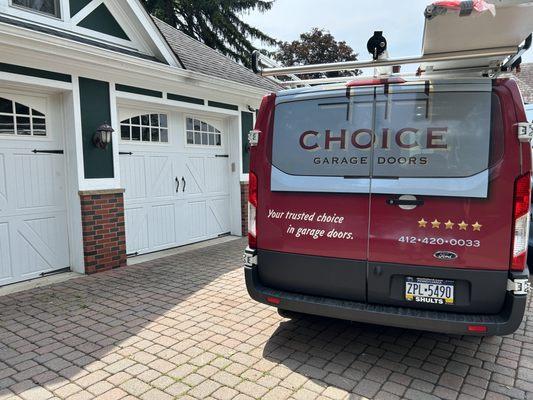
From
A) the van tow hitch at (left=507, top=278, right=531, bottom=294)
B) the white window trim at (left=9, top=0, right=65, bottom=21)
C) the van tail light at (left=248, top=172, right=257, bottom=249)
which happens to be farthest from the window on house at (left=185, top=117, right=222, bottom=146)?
the van tow hitch at (left=507, top=278, right=531, bottom=294)

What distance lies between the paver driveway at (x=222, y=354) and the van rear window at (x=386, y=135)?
147 cm

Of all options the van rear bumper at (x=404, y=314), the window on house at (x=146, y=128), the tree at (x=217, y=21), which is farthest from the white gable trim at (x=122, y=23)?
the tree at (x=217, y=21)

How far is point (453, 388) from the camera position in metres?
2.80

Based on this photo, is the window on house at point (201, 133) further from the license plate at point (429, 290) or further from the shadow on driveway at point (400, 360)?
the license plate at point (429, 290)

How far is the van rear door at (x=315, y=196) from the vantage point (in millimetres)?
2971

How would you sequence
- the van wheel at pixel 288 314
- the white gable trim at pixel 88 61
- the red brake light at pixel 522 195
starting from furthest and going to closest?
the white gable trim at pixel 88 61 → the van wheel at pixel 288 314 → the red brake light at pixel 522 195

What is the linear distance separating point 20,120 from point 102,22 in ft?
6.20

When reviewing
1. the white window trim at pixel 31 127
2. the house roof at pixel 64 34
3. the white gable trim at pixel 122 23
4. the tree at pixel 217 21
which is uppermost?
the tree at pixel 217 21

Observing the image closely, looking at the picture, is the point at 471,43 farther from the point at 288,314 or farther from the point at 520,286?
the point at 288,314

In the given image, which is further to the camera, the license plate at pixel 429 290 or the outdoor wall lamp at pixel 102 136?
the outdoor wall lamp at pixel 102 136

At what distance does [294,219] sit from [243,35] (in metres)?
19.6

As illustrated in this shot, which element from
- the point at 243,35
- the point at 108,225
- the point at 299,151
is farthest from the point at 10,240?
the point at 243,35

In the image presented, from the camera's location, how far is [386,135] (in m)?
2.90

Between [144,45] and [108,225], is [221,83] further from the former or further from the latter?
[108,225]
